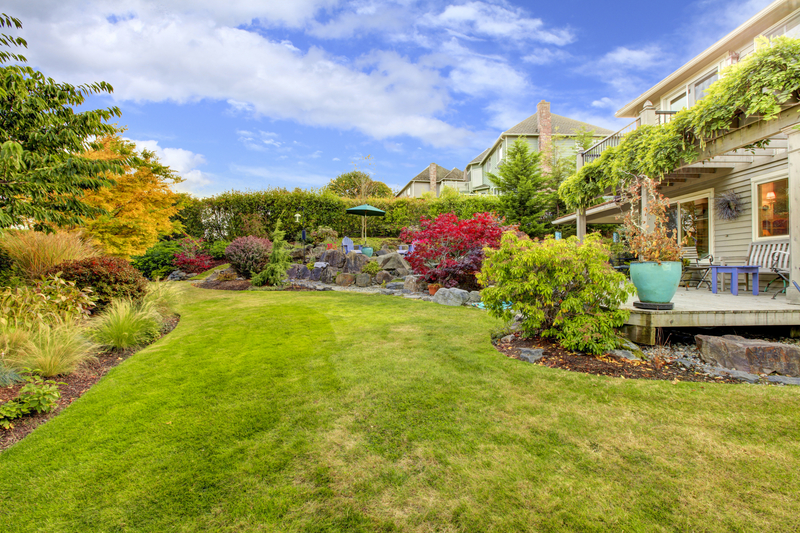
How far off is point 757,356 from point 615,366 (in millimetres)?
1338

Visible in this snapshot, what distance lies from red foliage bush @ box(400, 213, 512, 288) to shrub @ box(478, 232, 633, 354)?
13.5 feet

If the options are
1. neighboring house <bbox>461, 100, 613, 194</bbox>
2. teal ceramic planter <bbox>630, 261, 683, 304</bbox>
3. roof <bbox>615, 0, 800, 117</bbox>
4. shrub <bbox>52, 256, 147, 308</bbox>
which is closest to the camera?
teal ceramic planter <bbox>630, 261, 683, 304</bbox>

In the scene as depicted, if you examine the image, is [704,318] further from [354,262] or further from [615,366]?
[354,262]

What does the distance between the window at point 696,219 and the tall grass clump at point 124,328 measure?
10.8 meters

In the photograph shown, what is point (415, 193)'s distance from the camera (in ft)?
116

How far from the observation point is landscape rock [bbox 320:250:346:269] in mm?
12445

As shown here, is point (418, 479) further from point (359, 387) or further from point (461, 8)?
point (461, 8)

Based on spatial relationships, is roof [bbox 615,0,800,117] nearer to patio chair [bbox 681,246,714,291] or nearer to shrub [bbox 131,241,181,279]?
patio chair [bbox 681,246,714,291]

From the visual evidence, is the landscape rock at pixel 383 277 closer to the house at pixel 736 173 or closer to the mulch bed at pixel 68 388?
the house at pixel 736 173

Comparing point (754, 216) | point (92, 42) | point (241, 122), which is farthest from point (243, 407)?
point (241, 122)

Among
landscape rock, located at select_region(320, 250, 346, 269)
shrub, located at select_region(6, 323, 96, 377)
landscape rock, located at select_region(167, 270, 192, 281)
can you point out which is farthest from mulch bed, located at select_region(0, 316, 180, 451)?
landscape rock, located at select_region(167, 270, 192, 281)

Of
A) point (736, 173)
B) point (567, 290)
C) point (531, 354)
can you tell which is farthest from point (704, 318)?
point (736, 173)

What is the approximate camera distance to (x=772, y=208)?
688 centimetres

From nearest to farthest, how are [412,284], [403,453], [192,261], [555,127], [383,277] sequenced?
[403,453]
[412,284]
[383,277]
[192,261]
[555,127]
